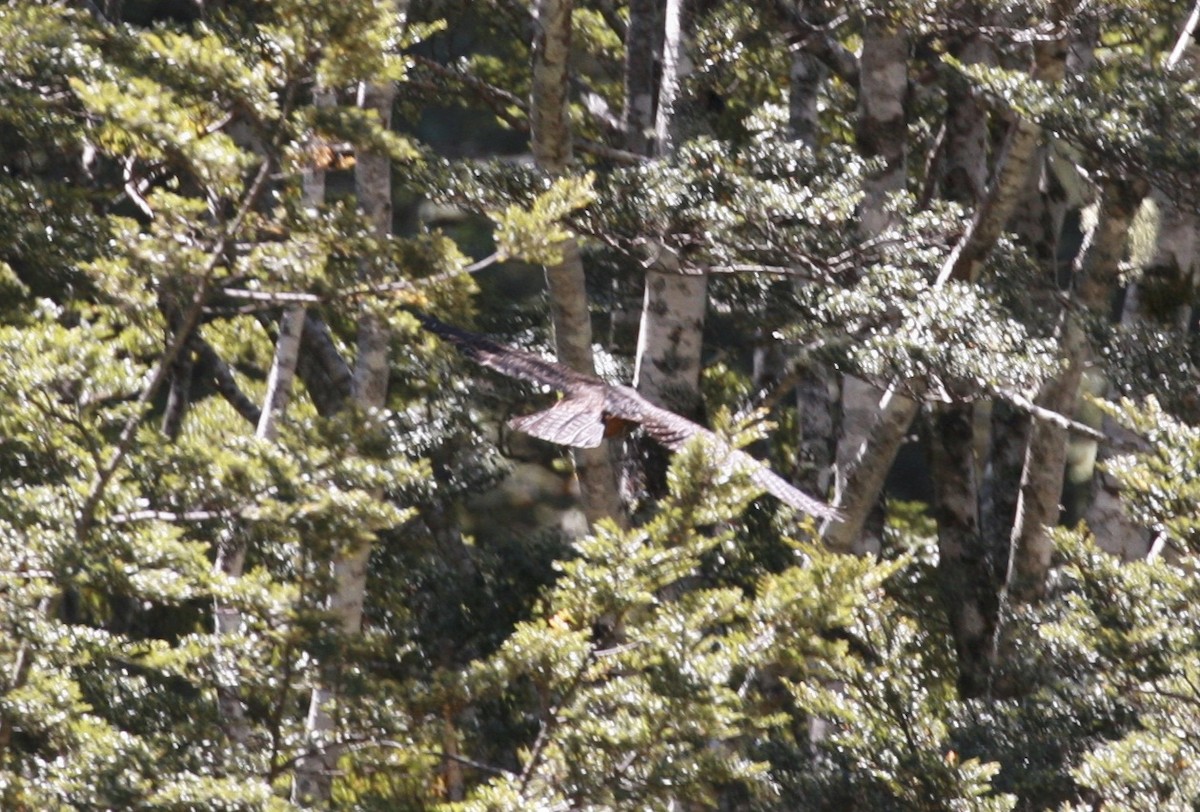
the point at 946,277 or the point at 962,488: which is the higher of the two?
the point at 946,277

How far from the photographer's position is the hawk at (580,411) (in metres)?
5.20

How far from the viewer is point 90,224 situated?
19.5ft

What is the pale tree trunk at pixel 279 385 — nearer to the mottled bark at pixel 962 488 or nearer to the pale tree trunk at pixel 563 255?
the pale tree trunk at pixel 563 255

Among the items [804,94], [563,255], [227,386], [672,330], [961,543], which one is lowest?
[961,543]

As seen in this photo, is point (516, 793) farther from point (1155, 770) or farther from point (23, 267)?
point (23, 267)

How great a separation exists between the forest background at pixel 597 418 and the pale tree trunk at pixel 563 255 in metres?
0.02

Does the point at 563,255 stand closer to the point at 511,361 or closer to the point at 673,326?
the point at 511,361

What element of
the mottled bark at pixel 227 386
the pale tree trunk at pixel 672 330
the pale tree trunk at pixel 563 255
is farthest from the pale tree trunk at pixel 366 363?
the mottled bark at pixel 227 386

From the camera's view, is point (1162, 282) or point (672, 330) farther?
point (1162, 282)

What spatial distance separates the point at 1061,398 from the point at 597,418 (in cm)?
228

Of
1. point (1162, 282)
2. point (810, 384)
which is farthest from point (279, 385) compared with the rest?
point (1162, 282)

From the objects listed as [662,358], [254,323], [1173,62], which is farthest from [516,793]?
[254,323]

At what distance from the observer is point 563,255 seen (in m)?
5.77

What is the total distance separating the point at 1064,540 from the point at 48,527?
10.2 ft
